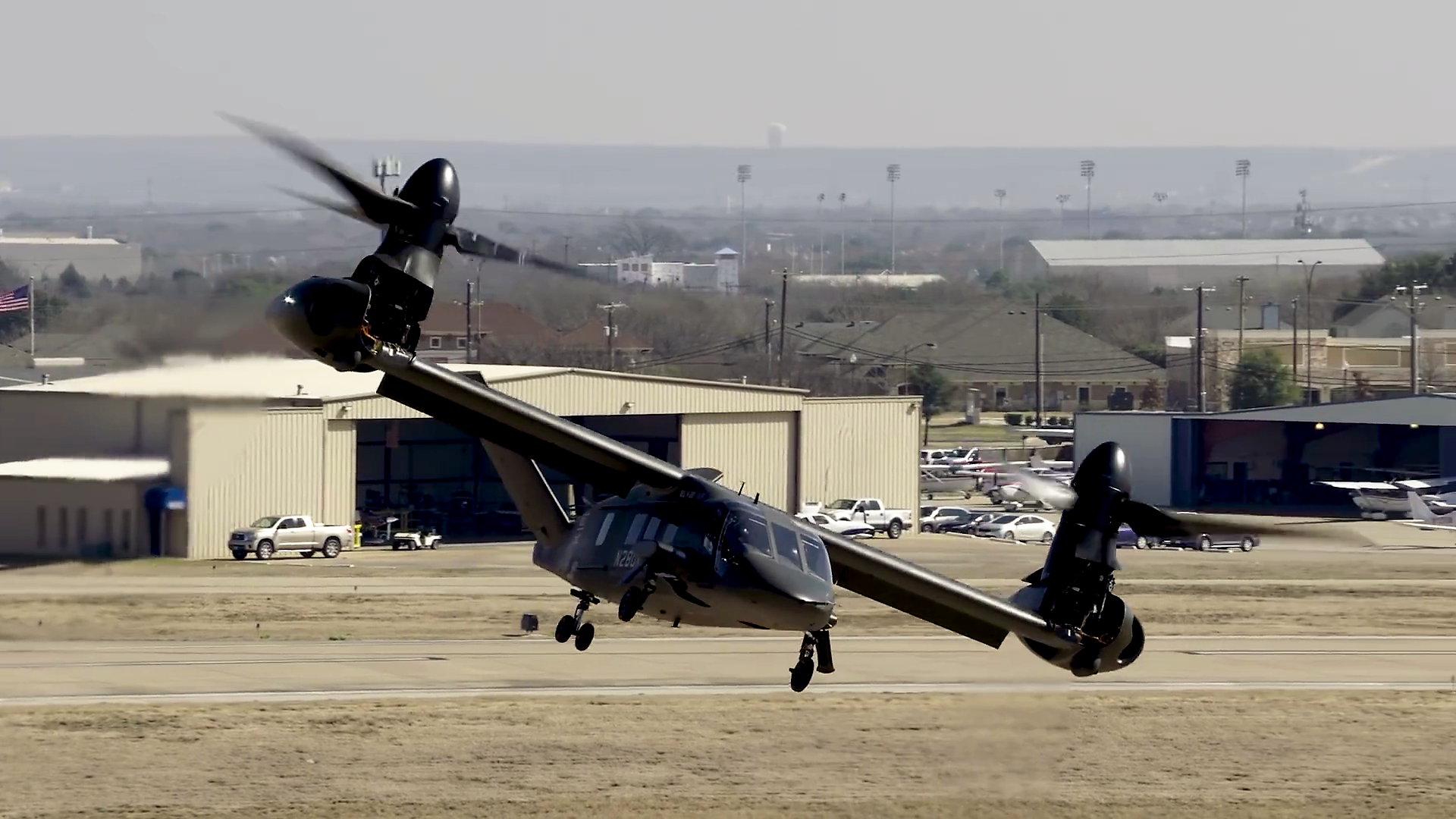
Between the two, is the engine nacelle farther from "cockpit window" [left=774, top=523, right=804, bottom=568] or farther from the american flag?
the american flag

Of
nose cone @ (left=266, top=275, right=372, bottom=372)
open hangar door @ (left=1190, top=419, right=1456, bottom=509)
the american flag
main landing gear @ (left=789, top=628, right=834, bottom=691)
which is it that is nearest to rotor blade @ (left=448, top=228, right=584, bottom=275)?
nose cone @ (left=266, top=275, right=372, bottom=372)

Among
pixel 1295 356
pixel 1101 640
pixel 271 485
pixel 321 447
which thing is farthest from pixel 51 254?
pixel 1295 356

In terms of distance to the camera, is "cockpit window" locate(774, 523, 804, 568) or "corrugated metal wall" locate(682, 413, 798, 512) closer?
"cockpit window" locate(774, 523, 804, 568)

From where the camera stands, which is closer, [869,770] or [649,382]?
[869,770]

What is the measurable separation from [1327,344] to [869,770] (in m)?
133

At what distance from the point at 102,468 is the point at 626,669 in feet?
60.2

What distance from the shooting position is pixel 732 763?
43406 mm

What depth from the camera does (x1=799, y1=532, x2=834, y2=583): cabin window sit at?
2908 centimetres

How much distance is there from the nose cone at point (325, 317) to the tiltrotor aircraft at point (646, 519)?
0.07 feet

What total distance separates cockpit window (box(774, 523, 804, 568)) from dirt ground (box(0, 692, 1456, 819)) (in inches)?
488

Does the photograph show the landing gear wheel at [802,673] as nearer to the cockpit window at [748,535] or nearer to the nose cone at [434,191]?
the cockpit window at [748,535]

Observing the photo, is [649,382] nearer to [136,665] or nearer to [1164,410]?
[136,665]

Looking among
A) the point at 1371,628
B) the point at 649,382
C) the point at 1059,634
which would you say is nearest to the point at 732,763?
the point at 1059,634

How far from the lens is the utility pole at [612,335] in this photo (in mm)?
133375
